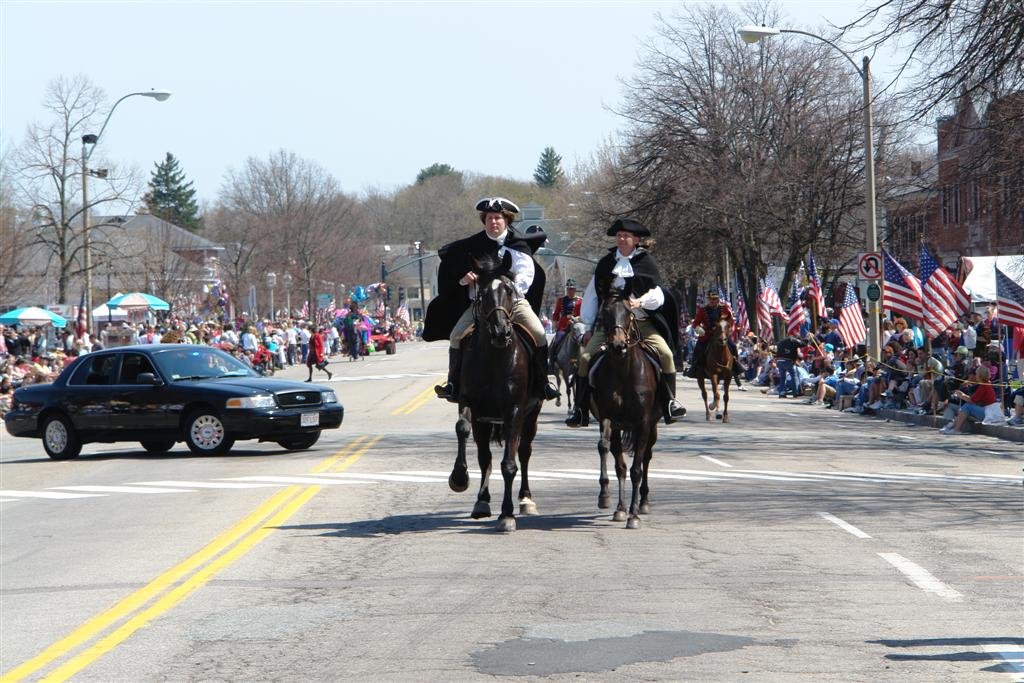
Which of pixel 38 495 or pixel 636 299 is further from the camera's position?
pixel 38 495

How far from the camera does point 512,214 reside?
13.2 m

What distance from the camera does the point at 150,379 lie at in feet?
72.9

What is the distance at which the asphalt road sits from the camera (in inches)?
311

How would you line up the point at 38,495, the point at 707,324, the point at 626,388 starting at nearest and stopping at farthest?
the point at 626,388, the point at 38,495, the point at 707,324

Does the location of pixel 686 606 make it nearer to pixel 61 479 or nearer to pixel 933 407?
pixel 61 479

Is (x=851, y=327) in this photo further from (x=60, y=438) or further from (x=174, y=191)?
(x=174, y=191)

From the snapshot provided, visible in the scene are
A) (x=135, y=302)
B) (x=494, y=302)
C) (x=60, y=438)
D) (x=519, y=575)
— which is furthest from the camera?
(x=135, y=302)

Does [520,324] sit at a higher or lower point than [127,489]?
higher

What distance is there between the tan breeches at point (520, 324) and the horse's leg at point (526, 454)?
0.68 m

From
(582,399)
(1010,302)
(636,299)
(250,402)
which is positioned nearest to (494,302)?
(636,299)

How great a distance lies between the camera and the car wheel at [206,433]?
2193 cm

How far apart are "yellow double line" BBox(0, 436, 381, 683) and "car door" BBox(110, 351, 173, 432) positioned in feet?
21.9

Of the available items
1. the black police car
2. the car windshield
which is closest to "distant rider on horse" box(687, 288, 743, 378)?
the black police car

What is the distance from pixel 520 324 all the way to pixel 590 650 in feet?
17.2
